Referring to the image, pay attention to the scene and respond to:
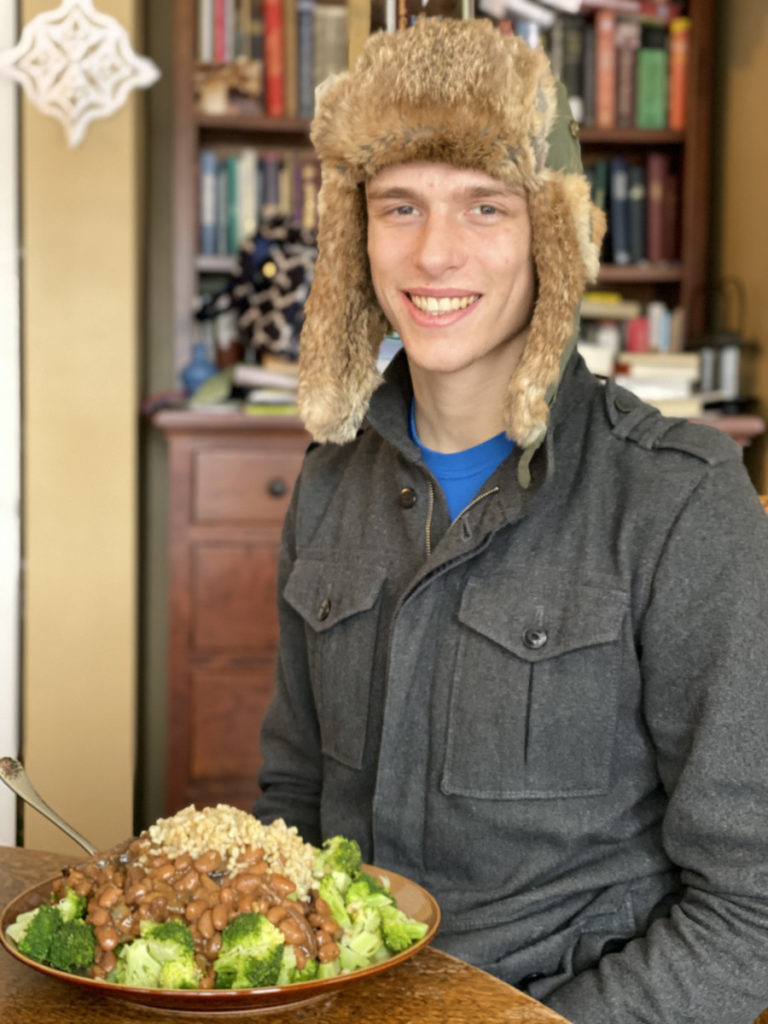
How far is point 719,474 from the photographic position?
1169 millimetres

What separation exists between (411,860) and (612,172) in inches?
100

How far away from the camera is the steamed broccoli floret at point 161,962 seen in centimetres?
79

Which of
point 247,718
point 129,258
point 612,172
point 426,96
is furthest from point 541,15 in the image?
point 426,96

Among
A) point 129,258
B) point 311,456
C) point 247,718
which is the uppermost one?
point 129,258

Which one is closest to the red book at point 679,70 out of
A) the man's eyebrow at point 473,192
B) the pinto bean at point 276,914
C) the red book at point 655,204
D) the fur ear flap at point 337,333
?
the red book at point 655,204

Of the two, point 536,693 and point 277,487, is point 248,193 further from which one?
point 536,693

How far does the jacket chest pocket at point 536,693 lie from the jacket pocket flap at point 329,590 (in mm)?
152

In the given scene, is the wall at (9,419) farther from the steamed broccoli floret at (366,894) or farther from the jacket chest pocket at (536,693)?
the steamed broccoli floret at (366,894)

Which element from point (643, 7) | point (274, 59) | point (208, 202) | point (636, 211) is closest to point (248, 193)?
point (208, 202)

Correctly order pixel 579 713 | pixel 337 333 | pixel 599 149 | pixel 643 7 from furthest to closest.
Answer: pixel 599 149, pixel 643 7, pixel 337 333, pixel 579 713

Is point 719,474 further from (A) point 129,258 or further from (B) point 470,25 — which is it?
(A) point 129,258

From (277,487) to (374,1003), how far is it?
7.11 ft

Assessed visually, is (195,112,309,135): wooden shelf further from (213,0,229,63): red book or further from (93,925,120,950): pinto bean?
(93,925,120,950): pinto bean

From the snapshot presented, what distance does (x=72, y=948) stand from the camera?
0.82m
